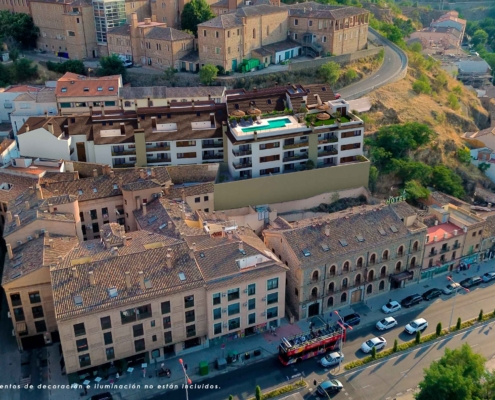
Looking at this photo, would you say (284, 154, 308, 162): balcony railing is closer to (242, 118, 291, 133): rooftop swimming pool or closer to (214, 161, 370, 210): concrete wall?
(214, 161, 370, 210): concrete wall

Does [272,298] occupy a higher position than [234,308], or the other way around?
[234,308]

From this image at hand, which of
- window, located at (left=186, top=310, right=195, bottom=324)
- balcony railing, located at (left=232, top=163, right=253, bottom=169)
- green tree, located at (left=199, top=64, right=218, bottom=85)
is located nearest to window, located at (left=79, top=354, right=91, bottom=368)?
window, located at (left=186, top=310, right=195, bottom=324)

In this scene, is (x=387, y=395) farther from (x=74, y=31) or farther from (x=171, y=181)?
(x=74, y=31)

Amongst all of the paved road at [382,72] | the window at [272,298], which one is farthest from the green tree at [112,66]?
the window at [272,298]

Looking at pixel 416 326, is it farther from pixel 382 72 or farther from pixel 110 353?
pixel 382 72

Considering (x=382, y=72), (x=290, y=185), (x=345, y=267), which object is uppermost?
(x=382, y=72)

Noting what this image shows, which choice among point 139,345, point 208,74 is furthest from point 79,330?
point 208,74

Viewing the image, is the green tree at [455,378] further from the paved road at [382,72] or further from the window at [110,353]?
the paved road at [382,72]

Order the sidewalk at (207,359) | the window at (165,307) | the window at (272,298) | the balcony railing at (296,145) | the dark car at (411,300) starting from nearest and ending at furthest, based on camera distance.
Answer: the sidewalk at (207,359) < the window at (165,307) < the window at (272,298) < the dark car at (411,300) < the balcony railing at (296,145)
